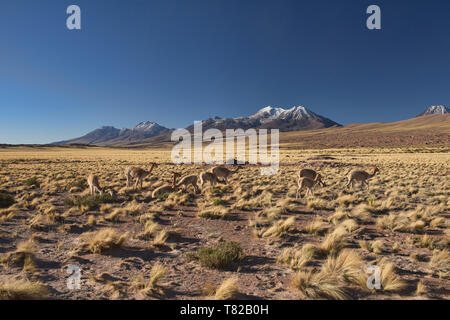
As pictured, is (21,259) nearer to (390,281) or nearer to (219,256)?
(219,256)

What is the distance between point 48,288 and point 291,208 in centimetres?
822

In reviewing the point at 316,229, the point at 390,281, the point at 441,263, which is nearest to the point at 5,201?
the point at 316,229

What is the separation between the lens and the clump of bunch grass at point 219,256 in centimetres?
480

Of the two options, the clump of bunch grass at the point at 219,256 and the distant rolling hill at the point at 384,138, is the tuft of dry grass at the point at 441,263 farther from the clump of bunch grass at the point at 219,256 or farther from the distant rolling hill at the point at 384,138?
the distant rolling hill at the point at 384,138

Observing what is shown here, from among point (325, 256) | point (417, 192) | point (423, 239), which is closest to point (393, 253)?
point (423, 239)

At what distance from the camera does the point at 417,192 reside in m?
12.6

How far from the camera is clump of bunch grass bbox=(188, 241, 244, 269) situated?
480cm

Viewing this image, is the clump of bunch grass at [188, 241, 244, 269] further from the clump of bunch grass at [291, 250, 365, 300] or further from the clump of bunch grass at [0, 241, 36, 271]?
the clump of bunch grass at [0, 241, 36, 271]

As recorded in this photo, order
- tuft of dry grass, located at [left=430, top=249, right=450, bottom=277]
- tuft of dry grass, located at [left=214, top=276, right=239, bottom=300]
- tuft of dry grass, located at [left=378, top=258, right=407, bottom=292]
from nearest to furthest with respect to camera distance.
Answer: tuft of dry grass, located at [left=214, top=276, right=239, bottom=300] → tuft of dry grass, located at [left=378, top=258, right=407, bottom=292] → tuft of dry grass, located at [left=430, top=249, right=450, bottom=277]
